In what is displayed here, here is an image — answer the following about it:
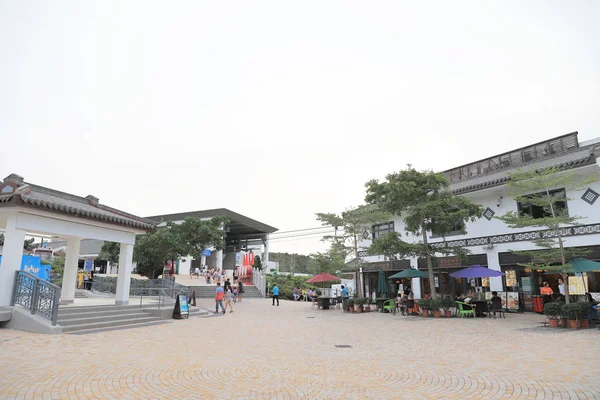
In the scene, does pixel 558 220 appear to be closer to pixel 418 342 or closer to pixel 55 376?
pixel 418 342

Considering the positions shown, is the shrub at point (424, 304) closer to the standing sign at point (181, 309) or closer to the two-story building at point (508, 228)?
the two-story building at point (508, 228)

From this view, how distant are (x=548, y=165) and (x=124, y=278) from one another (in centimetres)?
2176

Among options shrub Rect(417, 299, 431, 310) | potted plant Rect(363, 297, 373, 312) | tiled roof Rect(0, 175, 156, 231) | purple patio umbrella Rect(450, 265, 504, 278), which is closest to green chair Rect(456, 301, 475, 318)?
shrub Rect(417, 299, 431, 310)

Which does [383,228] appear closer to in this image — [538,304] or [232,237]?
[538,304]

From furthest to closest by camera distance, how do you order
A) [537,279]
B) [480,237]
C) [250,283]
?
1. [250,283]
2. [480,237]
3. [537,279]

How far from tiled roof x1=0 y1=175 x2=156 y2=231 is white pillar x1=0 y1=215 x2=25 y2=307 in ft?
2.62

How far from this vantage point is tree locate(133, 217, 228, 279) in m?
25.3

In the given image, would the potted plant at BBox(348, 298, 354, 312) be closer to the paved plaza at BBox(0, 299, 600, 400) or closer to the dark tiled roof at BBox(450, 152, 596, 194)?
the dark tiled roof at BBox(450, 152, 596, 194)

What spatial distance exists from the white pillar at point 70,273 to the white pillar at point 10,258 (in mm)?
4801

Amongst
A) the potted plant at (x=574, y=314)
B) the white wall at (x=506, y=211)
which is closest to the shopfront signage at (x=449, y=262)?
the white wall at (x=506, y=211)

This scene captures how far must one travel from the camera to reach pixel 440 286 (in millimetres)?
23688

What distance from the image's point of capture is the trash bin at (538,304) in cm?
1814

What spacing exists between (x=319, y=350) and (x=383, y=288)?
57.3 ft

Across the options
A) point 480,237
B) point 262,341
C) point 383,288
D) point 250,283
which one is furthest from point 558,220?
point 250,283
